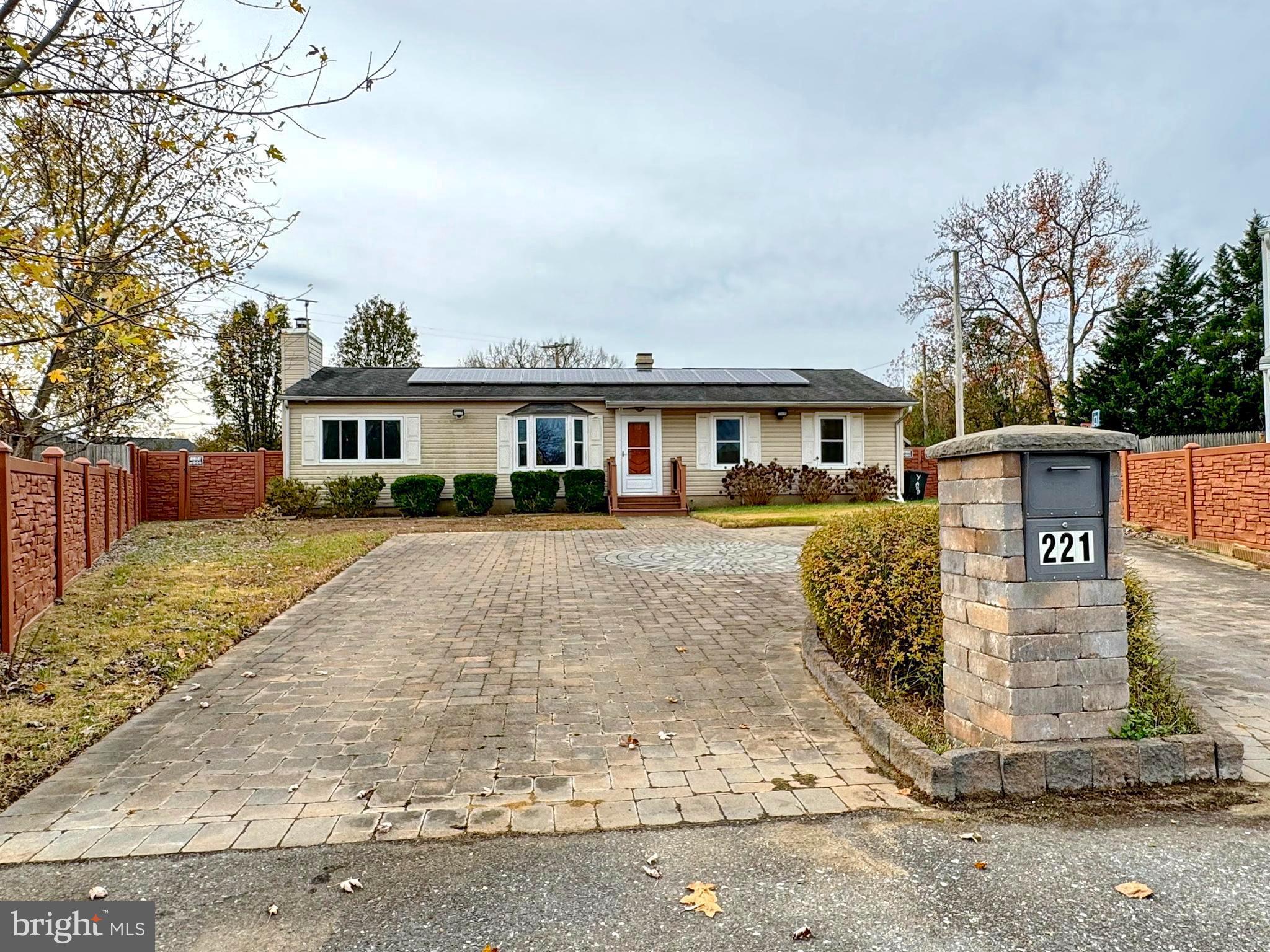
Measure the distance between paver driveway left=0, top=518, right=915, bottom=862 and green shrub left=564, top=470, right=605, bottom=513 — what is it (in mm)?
11812

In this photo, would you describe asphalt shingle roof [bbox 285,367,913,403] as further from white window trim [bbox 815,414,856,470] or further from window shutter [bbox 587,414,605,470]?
window shutter [bbox 587,414,605,470]

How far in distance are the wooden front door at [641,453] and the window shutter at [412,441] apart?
216 inches

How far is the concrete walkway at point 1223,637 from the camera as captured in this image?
4039 millimetres

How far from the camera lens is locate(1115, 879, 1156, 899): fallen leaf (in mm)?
2357

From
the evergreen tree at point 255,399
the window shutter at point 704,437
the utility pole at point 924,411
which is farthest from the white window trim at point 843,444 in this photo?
the evergreen tree at point 255,399

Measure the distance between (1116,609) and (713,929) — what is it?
7.55ft

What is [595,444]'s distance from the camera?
790 inches

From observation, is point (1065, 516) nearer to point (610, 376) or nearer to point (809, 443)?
point (809, 443)

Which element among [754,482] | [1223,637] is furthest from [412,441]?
[1223,637]

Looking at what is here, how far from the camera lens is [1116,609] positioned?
321cm

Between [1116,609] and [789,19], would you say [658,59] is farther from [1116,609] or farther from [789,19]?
[1116,609]

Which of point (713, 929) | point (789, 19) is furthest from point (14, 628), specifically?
point (789, 19)

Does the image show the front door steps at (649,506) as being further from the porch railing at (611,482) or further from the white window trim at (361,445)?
the white window trim at (361,445)

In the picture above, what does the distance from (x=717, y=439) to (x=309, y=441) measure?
1119cm
